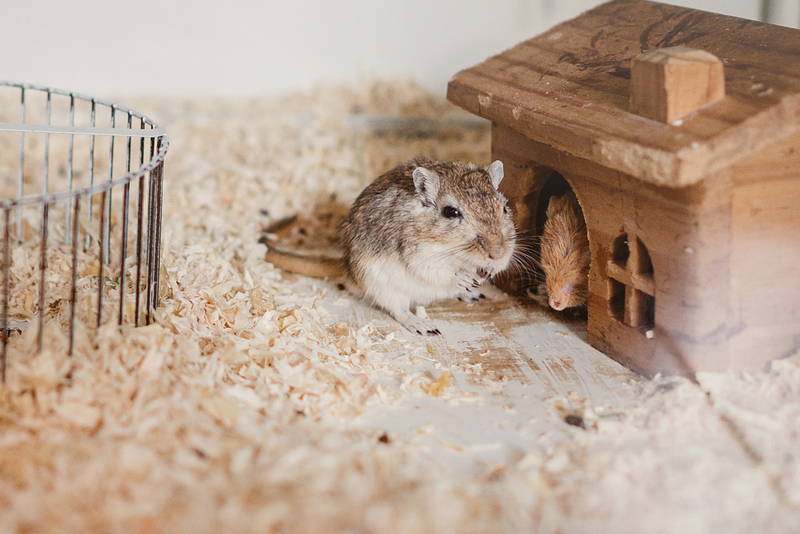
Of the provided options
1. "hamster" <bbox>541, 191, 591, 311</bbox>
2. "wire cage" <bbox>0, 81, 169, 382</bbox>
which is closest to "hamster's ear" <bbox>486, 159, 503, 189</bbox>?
"hamster" <bbox>541, 191, 591, 311</bbox>

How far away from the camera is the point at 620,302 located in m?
2.71

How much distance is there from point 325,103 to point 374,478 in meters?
3.81

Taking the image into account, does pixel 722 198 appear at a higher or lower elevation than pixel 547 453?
higher

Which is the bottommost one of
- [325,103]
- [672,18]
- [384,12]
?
[325,103]

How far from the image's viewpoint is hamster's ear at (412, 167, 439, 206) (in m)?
2.82

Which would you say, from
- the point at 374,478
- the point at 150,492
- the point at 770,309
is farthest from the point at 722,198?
the point at 150,492

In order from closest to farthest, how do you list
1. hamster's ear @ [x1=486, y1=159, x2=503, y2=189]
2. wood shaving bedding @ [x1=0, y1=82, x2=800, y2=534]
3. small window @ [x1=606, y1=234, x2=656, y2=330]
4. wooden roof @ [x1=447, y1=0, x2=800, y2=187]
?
wood shaving bedding @ [x1=0, y1=82, x2=800, y2=534] → wooden roof @ [x1=447, y1=0, x2=800, y2=187] → small window @ [x1=606, y1=234, x2=656, y2=330] → hamster's ear @ [x1=486, y1=159, x2=503, y2=189]

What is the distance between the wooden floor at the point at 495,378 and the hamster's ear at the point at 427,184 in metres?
0.57

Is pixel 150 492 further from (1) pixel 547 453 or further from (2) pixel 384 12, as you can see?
(2) pixel 384 12

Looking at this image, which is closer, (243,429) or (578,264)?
(243,429)

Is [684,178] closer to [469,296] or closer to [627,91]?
[627,91]

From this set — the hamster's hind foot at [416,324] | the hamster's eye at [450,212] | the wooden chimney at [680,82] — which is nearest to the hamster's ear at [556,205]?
the hamster's eye at [450,212]

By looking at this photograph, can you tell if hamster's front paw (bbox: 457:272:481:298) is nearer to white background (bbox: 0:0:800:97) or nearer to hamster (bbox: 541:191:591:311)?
hamster (bbox: 541:191:591:311)

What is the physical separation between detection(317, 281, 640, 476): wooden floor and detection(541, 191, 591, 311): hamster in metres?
0.19
